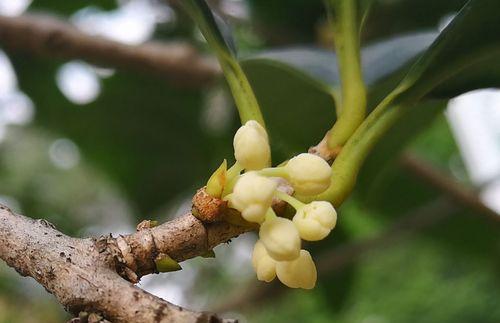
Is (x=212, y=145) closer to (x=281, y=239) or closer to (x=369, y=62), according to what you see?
(x=369, y=62)

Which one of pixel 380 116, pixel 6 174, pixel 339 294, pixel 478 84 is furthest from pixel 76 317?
pixel 6 174

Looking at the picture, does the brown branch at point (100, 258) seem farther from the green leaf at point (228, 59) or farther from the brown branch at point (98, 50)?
the brown branch at point (98, 50)

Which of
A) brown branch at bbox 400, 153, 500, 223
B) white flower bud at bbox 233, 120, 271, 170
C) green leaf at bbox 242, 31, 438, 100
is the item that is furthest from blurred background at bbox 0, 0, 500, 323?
white flower bud at bbox 233, 120, 271, 170

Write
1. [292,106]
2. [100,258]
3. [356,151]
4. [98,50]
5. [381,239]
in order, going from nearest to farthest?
[100,258] < [356,151] < [292,106] < [98,50] < [381,239]

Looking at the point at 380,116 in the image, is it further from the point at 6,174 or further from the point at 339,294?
the point at 6,174

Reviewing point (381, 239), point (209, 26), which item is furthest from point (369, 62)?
point (381, 239)

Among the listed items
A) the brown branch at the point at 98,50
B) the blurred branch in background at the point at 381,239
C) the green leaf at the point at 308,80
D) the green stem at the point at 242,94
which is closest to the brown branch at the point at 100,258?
the green stem at the point at 242,94

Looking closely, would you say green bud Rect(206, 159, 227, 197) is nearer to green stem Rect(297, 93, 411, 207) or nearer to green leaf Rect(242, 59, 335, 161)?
green stem Rect(297, 93, 411, 207)
